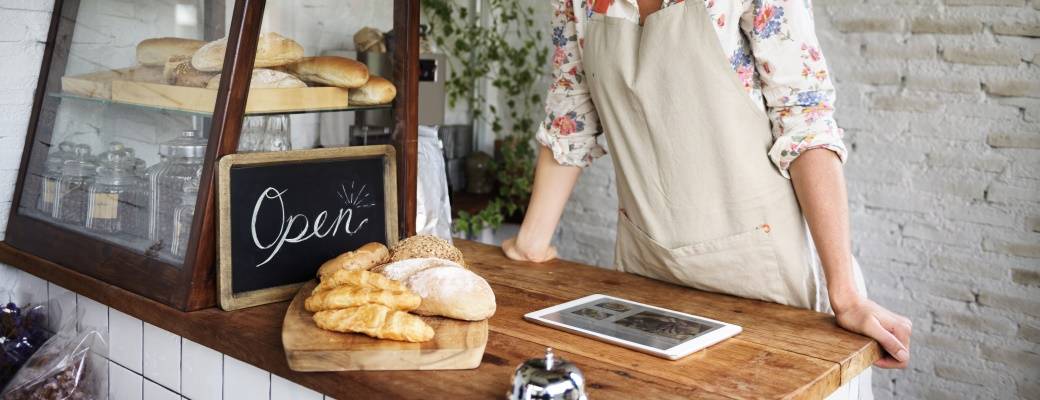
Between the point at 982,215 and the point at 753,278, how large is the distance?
5.65 feet

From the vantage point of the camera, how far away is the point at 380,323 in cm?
118

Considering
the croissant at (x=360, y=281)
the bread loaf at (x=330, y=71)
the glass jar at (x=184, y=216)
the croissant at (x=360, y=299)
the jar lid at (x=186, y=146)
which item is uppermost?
the bread loaf at (x=330, y=71)

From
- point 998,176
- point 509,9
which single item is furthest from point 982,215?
point 509,9

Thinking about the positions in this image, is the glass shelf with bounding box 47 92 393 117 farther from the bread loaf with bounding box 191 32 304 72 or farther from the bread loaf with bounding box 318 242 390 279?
the bread loaf with bounding box 318 242 390 279

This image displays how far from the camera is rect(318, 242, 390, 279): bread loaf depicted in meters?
1.43

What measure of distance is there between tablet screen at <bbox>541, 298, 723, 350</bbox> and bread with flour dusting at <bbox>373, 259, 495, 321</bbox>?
17cm

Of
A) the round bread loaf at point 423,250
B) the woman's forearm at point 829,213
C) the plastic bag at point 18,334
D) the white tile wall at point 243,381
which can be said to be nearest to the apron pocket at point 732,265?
the woman's forearm at point 829,213

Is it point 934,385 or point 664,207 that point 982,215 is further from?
point 664,207

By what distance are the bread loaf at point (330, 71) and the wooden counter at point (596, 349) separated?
0.39 metres

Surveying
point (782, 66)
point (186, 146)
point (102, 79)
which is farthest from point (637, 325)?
point (102, 79)

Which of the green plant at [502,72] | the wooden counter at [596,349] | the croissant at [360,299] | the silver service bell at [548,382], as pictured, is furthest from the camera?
the green plant at [502,72]

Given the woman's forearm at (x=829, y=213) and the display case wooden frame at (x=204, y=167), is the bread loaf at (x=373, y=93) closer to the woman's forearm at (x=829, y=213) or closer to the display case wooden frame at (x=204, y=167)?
the display case wooden frame at (x=204, y=167)

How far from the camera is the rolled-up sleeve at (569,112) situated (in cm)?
187

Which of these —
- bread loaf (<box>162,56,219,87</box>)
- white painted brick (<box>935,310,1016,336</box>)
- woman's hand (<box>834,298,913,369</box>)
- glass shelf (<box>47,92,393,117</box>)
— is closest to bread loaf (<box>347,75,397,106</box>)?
glass shelf (<box>47,92,393,117</box>)
